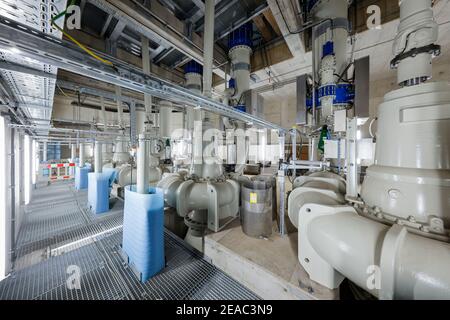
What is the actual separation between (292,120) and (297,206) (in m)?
5.42

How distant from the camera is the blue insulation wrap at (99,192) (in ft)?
8.95

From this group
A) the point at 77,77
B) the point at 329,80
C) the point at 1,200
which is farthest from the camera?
the point at 77,77

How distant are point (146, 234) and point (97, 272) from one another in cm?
64

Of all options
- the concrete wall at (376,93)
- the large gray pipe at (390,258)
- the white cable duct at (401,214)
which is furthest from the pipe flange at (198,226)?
the concrete wall at (376,93)

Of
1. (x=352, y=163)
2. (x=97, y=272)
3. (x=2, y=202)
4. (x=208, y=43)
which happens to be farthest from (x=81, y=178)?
(x=352, y=163)

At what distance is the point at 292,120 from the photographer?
610 cm

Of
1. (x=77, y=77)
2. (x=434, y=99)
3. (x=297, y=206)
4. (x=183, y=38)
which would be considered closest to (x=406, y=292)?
(x=297, y=206)

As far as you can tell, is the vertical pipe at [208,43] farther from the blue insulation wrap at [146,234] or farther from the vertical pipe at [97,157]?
the vertical pipe at [97,157]

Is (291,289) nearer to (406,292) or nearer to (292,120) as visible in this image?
(406,292)

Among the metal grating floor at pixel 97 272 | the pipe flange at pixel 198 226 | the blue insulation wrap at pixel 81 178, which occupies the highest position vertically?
the blue insulation wrap at pixel 81 178

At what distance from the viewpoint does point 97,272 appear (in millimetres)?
1450

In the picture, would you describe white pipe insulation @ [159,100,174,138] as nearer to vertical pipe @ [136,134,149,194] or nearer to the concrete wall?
vertical pipe @ [136,134,149,194]

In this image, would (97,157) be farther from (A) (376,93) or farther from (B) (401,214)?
(A) (376,93)

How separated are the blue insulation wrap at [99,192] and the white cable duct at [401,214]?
3.17m
